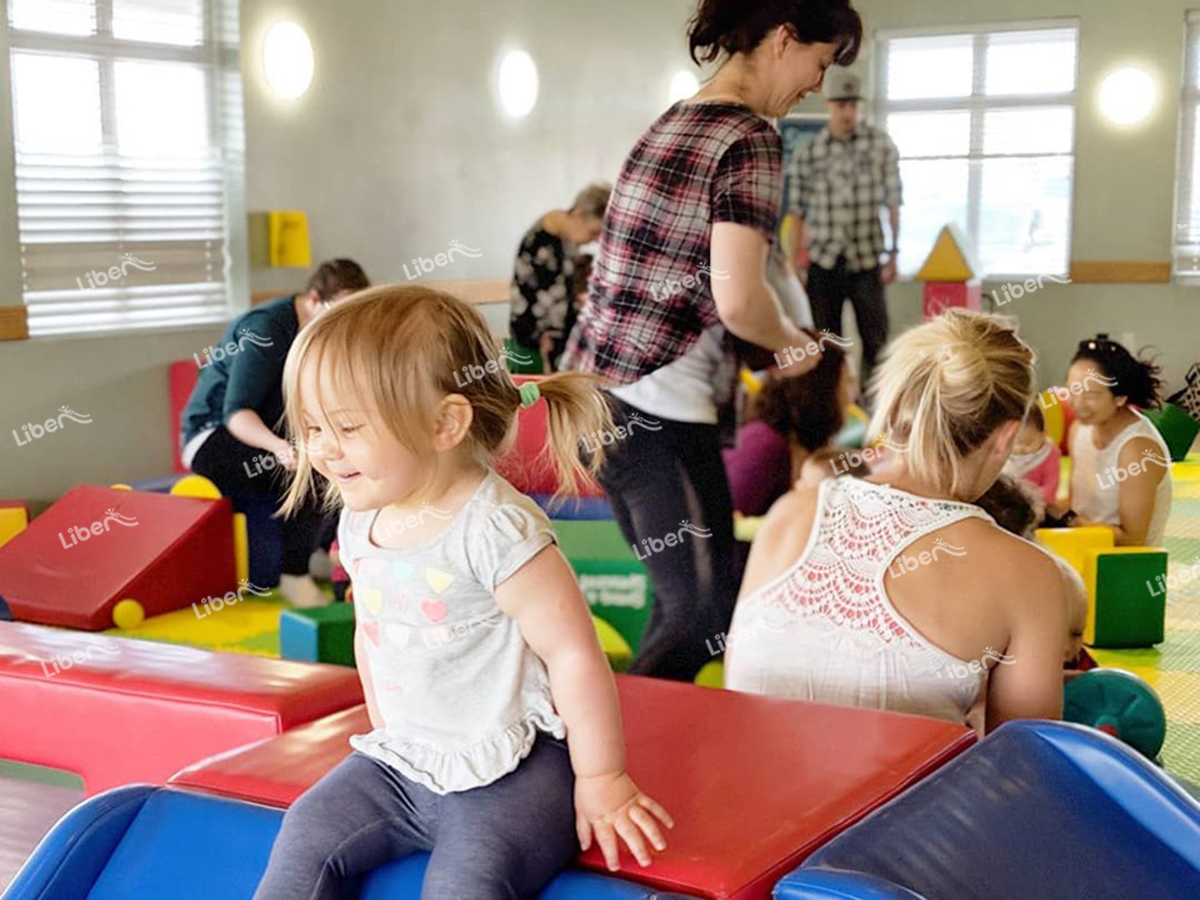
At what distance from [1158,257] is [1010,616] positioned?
250 centimetres

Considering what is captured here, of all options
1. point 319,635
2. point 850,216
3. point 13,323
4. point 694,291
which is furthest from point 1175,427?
point 850,216

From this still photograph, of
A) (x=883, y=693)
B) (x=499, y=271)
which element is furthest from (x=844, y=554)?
(x=499, y=271)

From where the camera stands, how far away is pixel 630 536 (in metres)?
2.46

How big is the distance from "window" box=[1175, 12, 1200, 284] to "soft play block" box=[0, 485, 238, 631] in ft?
9.04

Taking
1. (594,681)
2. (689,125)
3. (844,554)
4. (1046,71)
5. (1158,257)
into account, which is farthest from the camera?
(1046,71)

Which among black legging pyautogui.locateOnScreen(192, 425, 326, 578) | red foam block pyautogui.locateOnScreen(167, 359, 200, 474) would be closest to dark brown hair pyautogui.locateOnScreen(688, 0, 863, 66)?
black legging pyautogui.locateOnScreen(192, 425, 326, 578)

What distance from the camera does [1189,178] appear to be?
3.98 metres

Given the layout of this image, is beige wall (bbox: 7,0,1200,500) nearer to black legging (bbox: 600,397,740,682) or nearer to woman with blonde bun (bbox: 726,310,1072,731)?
black legging (bbox: 600,397,740,682)

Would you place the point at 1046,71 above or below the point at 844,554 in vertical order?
above

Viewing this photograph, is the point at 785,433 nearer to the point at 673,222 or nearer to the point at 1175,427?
the point at 1175,427

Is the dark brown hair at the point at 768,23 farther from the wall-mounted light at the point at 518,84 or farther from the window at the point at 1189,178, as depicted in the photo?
the wall-mounted light at the point at 518,84

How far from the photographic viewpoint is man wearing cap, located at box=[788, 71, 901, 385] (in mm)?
7301

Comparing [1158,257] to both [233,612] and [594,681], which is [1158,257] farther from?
[594,681]

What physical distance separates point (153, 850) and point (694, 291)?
1.17 meters
